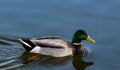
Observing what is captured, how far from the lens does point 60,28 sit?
11867 mm

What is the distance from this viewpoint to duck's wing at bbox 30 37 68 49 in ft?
35.6

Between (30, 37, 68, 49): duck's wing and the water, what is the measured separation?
0.95 ft

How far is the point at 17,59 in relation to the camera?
10.5 meters

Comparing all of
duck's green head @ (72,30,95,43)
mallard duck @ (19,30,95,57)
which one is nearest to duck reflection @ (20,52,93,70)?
mallard duck @ (19,30,95,57)

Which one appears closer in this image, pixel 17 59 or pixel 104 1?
pixel 17 59

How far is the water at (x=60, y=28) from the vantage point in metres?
10.5

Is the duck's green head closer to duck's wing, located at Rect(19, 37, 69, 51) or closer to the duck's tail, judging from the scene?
duck's wing, located at Rect(19, 37, 69, 51)

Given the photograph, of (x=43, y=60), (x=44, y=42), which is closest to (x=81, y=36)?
(x=44, y=42)

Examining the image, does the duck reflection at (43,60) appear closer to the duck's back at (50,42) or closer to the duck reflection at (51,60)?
the duck reflection at (51,60)

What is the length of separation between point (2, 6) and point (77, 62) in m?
3.05

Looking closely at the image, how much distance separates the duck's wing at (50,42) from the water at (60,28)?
0.29 metres

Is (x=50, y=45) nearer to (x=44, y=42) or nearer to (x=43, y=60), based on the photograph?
(x=44, y=42)

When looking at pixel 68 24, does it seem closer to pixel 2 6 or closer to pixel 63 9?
pixel 63 9

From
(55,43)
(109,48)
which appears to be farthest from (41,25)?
(109,48)
